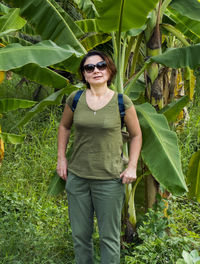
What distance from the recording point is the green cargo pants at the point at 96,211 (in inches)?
95.0

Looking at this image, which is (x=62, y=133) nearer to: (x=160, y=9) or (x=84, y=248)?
(x=84, y=248)

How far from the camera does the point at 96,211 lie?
2.50 metres

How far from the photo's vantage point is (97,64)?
2.33 meters

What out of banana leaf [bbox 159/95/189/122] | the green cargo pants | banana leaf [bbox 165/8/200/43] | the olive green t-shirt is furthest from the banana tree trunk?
the green cargo pants

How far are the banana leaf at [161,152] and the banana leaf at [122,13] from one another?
677 millimetres

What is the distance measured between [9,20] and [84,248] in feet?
7.19

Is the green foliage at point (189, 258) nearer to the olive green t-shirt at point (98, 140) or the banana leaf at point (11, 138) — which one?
the olive green t-shirt at point (98, 140)

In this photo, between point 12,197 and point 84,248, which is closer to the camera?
point 84,248

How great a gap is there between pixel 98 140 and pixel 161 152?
53cm

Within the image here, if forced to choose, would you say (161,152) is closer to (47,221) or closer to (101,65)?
(101,65)

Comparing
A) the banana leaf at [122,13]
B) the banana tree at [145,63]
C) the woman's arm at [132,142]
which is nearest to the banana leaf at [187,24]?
the banana tree at [145,63]

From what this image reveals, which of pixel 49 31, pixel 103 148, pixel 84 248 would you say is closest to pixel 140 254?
pixel 84 248

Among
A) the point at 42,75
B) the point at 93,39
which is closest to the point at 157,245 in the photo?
the point at 42,75

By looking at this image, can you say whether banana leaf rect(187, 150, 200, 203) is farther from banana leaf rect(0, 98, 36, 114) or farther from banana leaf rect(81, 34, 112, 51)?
banana leaf rect(81, 34, 112, 51)
